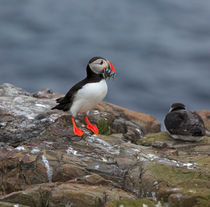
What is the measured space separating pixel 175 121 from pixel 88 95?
433cm

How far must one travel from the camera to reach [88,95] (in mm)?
8852

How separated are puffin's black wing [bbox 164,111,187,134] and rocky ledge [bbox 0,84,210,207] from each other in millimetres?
1478

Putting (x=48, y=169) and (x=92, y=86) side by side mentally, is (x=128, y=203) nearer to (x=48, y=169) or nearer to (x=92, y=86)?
(x=48, y=169)

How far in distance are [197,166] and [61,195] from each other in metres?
3.23

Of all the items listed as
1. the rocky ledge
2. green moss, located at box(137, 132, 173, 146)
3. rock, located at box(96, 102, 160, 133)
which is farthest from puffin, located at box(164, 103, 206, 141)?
rock, located at box(96, 102, 160, 133)

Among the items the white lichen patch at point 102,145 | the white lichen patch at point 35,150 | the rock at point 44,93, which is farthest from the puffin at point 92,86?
the rock at point 44,93

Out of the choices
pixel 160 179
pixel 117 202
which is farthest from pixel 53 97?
pixel 117 202

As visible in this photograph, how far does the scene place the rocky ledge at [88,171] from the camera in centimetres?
620

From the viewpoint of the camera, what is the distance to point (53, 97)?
591 inches

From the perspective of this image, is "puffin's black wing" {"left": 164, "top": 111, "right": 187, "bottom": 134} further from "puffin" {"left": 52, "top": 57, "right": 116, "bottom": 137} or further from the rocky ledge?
"puffin" {"left": 52, "top": 57, "right": 116, "bottom": 137}

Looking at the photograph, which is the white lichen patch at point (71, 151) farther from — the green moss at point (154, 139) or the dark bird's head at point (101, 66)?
the green moss at point (154, 139)

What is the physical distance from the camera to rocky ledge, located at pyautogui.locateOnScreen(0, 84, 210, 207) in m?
6.20

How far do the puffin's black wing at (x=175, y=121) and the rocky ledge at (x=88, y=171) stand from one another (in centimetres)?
148

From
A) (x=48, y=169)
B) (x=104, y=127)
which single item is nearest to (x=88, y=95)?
(x=48, y=169)
